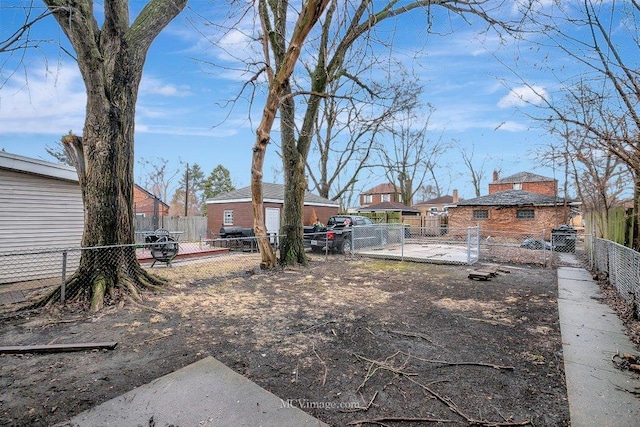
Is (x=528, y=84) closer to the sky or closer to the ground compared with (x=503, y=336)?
closer to the sky

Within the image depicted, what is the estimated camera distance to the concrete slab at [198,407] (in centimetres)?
224

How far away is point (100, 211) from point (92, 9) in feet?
12.5

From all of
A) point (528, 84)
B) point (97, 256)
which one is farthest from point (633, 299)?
point (97, 256)

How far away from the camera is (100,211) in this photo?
5609 mm

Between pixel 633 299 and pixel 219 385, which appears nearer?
pixel 219 385

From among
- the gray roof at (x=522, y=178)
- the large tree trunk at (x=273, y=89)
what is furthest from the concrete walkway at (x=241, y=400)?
the gray roof at (x=522, y=178)

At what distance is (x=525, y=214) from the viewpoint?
22.0 meters

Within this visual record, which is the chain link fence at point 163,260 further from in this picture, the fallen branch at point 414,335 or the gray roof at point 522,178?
the gray roof at point 522,178

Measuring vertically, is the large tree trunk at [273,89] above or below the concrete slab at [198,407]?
above

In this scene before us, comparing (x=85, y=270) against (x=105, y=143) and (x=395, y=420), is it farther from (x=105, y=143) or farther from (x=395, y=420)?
(x=395, y=420)

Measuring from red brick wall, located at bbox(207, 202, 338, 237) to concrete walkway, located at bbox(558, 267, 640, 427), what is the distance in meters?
14.1

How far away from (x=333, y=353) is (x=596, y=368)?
104 inches

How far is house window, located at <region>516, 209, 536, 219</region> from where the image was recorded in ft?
71.0

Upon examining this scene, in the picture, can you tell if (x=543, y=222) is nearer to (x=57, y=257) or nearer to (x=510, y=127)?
(x=510, y=127)
